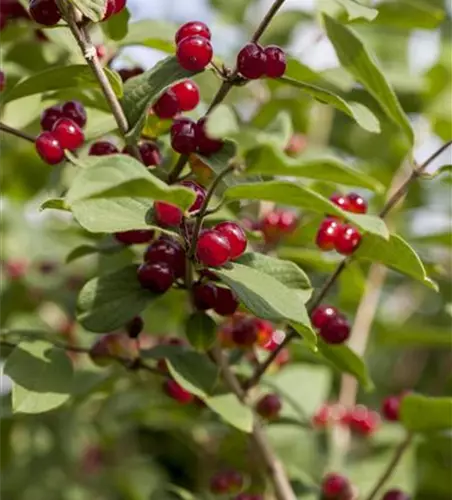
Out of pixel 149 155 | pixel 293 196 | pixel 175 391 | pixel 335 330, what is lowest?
pixel 175 391

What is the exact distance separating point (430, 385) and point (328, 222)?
1.54 meters

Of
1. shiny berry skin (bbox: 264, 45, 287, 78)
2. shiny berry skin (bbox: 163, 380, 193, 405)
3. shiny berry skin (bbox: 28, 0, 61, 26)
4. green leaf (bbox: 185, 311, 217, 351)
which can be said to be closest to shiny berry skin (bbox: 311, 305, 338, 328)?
green leaf (bbox: 185, 311, 217, 351)

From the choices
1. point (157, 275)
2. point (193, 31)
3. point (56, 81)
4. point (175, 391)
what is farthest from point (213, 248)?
point (175, 391)

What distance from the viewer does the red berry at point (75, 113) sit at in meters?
1.17

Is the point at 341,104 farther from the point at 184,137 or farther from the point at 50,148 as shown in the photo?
the point at 50,148

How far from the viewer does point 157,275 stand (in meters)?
1.10

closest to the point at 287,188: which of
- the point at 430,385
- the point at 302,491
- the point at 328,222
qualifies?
the point at 328,222

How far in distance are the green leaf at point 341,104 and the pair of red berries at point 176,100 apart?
117 millimetres

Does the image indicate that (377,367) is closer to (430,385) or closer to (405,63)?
(430,385)

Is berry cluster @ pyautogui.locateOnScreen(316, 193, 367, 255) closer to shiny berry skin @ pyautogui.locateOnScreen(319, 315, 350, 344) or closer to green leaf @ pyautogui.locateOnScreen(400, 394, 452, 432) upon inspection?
shiny berry skin @ pyautogui.locateOnScreen(319, 315, 350, 344)

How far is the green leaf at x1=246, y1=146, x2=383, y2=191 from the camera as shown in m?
0.79

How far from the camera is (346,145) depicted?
2445mm

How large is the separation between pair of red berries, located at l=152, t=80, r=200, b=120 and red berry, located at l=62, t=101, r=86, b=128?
0.09 metres

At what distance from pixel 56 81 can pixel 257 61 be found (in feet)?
0.99
